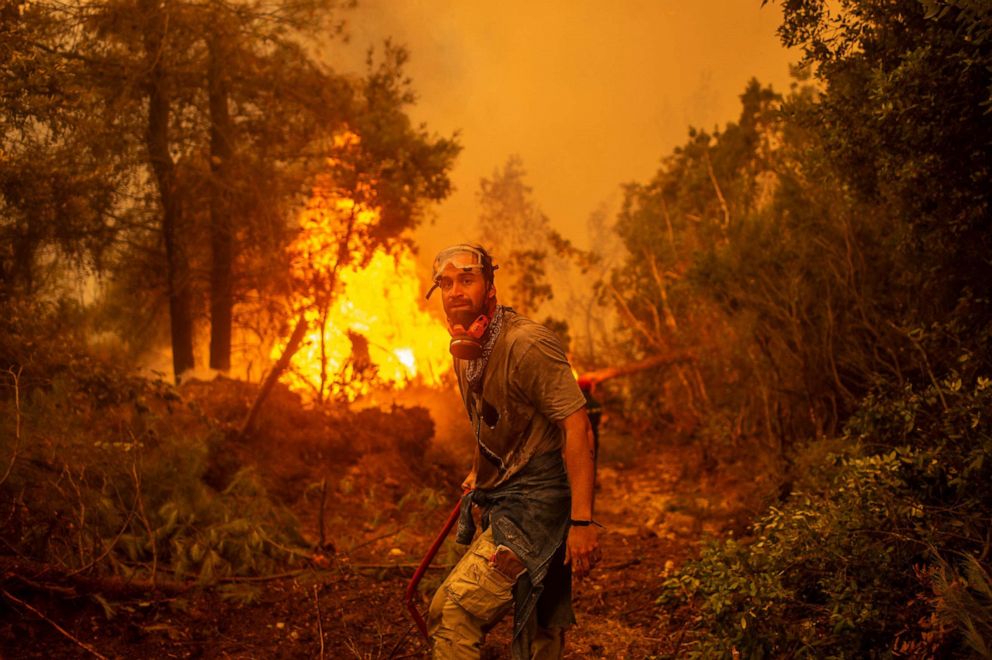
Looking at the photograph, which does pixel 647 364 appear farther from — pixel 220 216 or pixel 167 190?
pixel 167 190

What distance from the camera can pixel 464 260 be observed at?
10.2ft

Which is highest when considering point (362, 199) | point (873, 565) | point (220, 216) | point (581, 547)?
point (220, 216)

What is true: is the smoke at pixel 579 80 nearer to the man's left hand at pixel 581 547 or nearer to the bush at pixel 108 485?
the bush at pixel 108 485

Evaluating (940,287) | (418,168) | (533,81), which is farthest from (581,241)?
(940,287)

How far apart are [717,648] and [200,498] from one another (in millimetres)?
4671

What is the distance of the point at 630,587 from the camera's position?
6.03 metres

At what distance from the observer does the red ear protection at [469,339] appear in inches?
117

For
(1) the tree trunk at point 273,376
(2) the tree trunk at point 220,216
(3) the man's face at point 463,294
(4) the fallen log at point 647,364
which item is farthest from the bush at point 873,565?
(2) the tree trunk at point 220,216

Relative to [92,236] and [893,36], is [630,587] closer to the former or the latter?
[893,36]

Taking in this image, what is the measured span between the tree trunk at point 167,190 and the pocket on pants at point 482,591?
9.28 metres

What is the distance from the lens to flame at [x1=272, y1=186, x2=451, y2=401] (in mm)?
10266

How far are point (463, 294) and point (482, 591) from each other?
121 cm

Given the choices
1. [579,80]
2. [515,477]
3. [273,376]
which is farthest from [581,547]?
[579,80]

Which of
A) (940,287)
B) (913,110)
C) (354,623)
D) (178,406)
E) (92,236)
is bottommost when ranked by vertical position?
(354,623)
